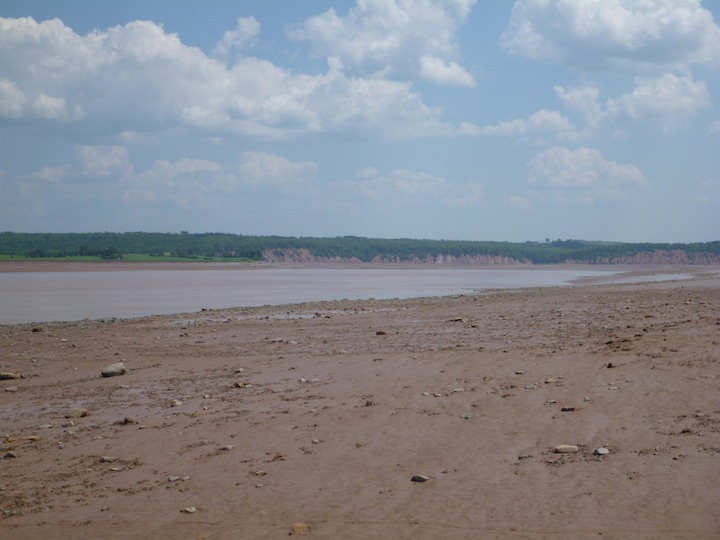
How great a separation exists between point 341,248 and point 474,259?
27617 mm

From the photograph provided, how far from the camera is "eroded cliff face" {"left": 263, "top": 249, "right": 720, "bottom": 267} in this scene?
133 m

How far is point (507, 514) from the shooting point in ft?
21.1

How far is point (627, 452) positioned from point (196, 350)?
1208 centimetres

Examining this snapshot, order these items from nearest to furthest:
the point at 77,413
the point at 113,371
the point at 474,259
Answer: the point at 77,413
the point at 113,371
the point at 474,259

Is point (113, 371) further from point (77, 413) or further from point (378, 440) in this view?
point (378, 440)

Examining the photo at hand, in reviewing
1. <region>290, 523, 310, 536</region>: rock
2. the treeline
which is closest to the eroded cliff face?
the treeline

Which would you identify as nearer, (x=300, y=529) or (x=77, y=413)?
(x=300, y=529)

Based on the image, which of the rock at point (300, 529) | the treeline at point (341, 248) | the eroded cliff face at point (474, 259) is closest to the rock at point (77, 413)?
the rock at point (300, 529)

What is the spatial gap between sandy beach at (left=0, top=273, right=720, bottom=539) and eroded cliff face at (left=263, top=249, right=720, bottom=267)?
395 feet

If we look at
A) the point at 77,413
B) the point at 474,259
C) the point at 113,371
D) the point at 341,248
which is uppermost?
the point at 341,248

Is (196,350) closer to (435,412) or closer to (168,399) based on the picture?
(168,399)

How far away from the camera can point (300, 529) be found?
6438 mm

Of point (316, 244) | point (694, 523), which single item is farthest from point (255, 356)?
point (316, 244)

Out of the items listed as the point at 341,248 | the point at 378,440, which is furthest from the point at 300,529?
the point at 341,248
